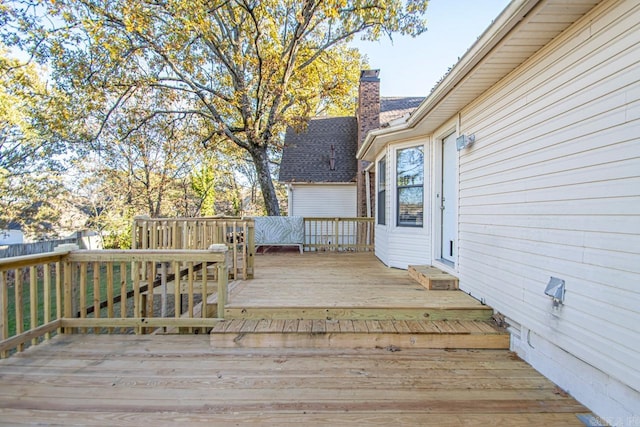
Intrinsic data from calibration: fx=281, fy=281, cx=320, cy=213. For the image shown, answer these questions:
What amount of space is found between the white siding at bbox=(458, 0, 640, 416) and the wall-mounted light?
1.24 ft

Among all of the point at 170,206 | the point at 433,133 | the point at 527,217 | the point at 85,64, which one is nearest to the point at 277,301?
the point at 527,217

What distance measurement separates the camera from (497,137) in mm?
2998

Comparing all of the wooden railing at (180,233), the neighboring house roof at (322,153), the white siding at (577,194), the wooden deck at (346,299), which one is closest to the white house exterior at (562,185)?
the white siding at (577,194)

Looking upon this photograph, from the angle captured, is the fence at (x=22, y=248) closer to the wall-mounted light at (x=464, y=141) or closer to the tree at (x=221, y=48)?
the tree at (x=221, y=48)

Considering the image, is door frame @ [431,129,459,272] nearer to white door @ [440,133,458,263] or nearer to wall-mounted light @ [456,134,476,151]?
white door @ [440,133,458,263]

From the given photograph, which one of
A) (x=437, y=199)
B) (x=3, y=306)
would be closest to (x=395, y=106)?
(x=437, y=199)

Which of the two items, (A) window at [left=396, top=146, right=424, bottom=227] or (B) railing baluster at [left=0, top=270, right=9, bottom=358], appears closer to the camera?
(B) railing baluster at [left=0, top=270, right=9, bottom=358]

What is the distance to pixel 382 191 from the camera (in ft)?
20.0

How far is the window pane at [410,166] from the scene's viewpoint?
4.81 m

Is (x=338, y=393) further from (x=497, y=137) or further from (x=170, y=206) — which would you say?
(x=170, y=206)

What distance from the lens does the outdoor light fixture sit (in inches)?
84.6

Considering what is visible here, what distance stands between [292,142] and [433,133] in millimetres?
8876

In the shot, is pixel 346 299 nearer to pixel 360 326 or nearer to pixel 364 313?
pixel 364 313

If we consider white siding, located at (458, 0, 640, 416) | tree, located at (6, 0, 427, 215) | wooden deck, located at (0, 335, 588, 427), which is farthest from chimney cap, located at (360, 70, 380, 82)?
wooden deck, located at (0, 335, 588, 427)
